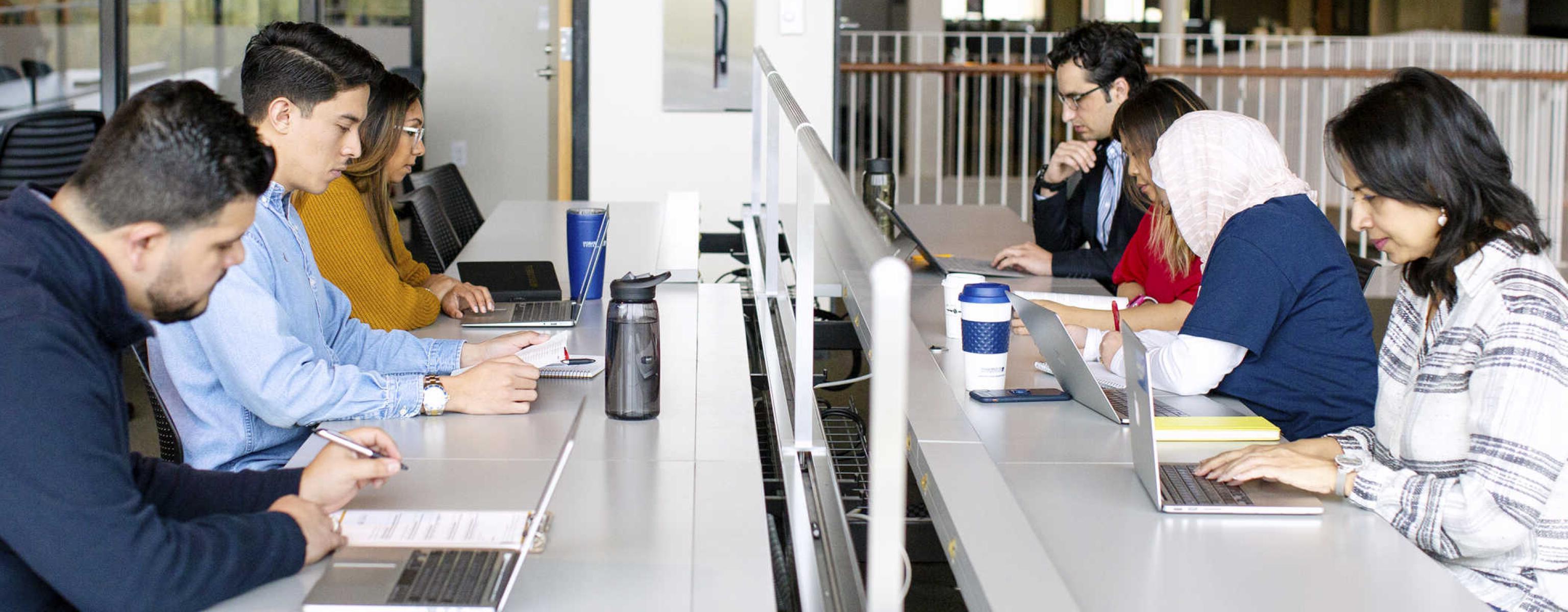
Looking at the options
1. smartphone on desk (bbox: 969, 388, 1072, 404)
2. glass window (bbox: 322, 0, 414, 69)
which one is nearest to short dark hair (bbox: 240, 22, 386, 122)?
smartphone on desk (bbox: 969, 388, 1072, 404)

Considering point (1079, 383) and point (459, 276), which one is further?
point (459, 276)

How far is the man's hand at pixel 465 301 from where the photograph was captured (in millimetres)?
2502

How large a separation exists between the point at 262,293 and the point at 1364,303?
153cm

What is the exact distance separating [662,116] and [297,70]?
3.25 m

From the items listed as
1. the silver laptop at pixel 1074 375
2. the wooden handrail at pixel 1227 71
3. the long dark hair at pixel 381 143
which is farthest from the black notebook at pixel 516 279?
the wooden handrail at pixel 1227 71

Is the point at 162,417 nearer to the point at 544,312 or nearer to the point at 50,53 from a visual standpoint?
the point at 544,312

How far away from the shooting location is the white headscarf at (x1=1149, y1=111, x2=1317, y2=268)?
206cm

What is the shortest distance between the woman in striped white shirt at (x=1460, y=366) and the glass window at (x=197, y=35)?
5.01m

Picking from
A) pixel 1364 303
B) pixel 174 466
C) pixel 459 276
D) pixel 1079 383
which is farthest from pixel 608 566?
pixel 459 276

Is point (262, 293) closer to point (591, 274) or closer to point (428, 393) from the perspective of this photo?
point (428, 393)

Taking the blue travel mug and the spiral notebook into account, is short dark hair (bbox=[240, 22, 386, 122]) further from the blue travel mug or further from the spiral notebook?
the blue travel mug

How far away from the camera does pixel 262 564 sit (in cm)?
120

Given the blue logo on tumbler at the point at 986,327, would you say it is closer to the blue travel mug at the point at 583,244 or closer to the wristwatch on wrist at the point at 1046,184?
the blue travel mug at the point at 583,244

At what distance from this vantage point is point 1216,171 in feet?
6.85
